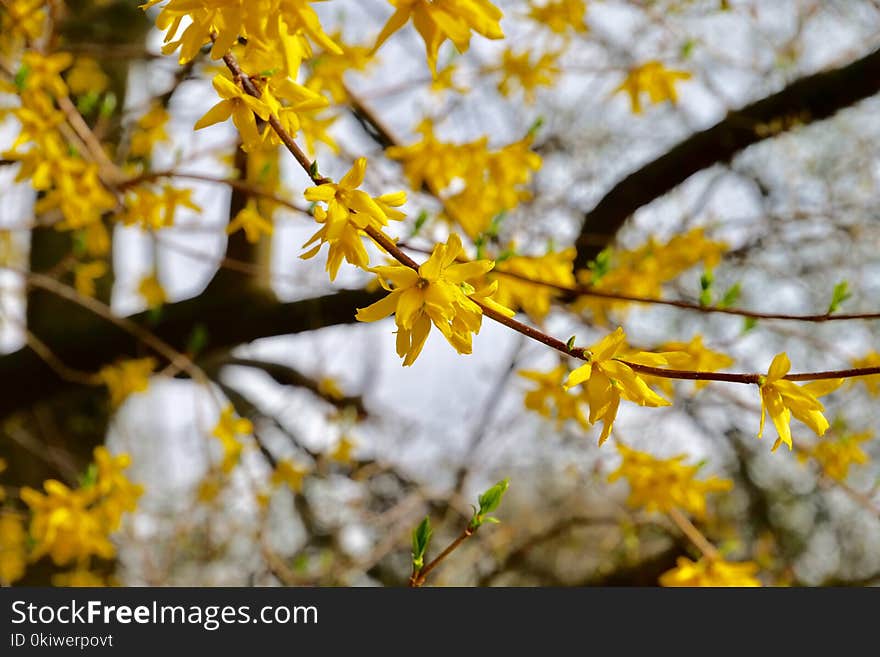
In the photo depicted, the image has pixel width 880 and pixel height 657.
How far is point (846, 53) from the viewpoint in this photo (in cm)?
268

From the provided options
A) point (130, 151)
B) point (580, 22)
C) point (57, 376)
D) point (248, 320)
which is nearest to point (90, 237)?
point (130, 151)

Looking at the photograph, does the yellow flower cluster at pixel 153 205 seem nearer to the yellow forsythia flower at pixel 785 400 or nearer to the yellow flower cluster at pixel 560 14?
the yellow flower cluster at pixel 560 14

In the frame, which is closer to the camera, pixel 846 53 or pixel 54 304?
pixel 846 53

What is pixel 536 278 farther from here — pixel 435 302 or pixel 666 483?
pixel 435 302

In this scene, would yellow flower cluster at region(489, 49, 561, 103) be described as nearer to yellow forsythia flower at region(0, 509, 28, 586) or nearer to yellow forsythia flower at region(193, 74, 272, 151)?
yellow forsythia flower at region(193, 74, 272, 151)

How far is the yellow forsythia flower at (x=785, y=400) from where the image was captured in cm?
108

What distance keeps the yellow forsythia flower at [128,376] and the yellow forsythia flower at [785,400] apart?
3053 millimetres

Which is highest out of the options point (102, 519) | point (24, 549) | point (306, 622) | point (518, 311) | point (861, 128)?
point (861, 128)

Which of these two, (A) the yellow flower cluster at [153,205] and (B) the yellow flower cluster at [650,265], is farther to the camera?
(B) the yellow flower cluster at [650,265]

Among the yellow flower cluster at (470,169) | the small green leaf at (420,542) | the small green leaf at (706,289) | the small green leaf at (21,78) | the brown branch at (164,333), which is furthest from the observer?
the brown branch at (164,333)

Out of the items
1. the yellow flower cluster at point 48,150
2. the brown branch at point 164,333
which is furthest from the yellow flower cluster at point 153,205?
the brown branch at point 164,333

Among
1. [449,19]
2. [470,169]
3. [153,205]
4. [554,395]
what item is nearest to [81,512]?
[153,205]

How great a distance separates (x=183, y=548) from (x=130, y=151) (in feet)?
10.2

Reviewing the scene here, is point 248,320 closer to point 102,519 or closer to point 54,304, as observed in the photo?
point 102,519
